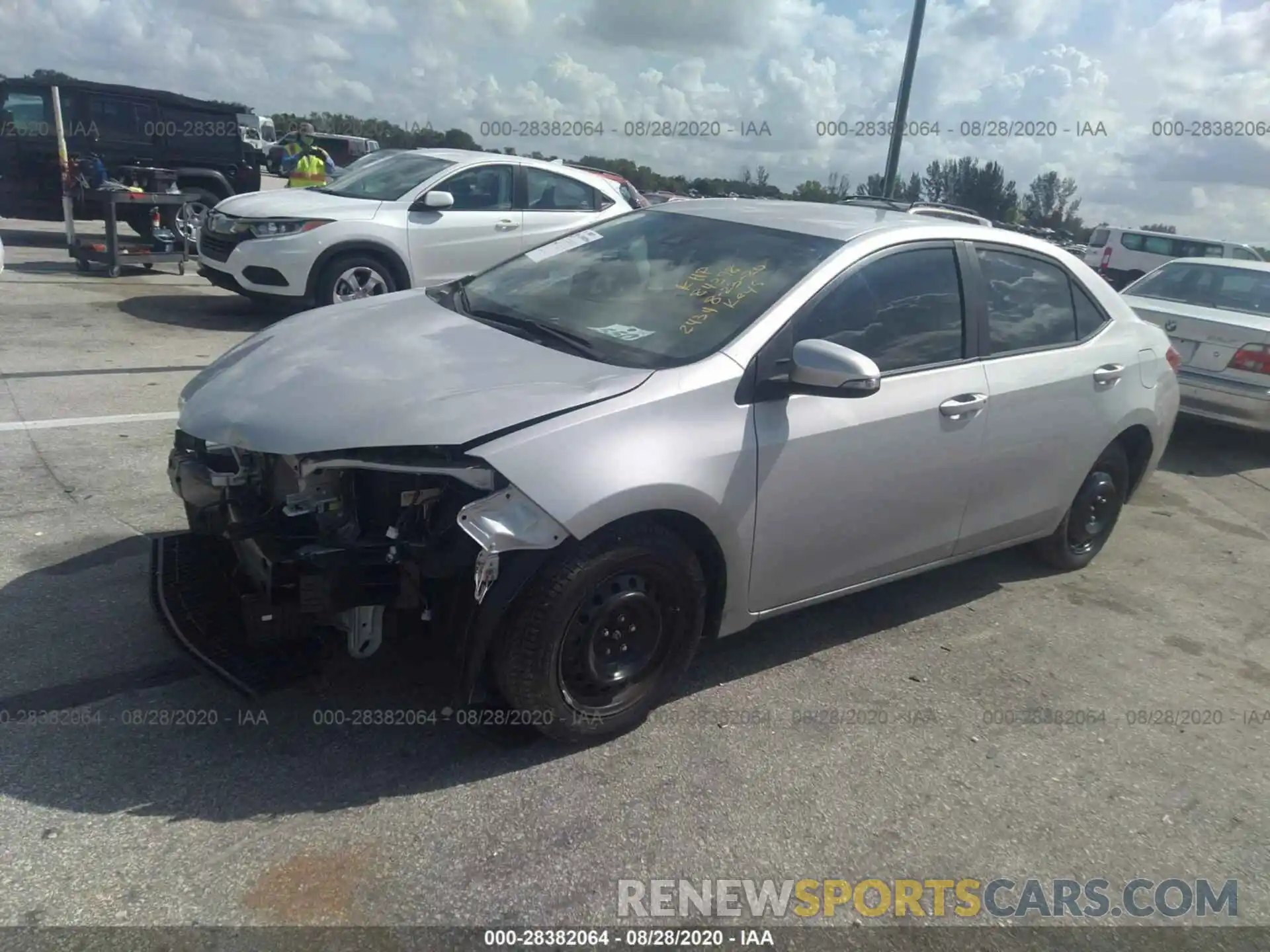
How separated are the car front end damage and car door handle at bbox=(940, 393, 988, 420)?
177cm

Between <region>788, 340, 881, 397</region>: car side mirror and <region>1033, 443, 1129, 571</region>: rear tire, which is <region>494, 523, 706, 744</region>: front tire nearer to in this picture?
<region>788, 340, 881, 397</region>: car side mirror

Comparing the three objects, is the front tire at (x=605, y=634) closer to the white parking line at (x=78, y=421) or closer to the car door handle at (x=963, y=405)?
the car door handle at (x=963, y=405)

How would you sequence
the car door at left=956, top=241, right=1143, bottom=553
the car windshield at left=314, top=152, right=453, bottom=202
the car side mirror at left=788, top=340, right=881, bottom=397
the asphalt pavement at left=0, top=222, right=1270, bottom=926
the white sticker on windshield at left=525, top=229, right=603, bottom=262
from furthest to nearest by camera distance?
1. the car windshield at left=314, top=152, right=453, bottom=202
2. the white sticker on windshield at left=525, top=229, right=603, bottom=262
3. the car door at left=956, top=241, right=1143, bottom=553
4. the car side mirror at left=788, top=340, right=881, bottom=397
5. the asphalt pavement at left=0, top=222, right=1270, bottom=926

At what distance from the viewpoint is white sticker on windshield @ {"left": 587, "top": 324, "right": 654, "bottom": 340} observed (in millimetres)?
3488

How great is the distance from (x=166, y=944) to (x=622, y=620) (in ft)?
4.89

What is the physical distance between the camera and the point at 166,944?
91.7 inches

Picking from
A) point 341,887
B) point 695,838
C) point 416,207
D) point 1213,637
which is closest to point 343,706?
point 341,887

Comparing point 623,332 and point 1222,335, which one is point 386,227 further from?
point 1222,335

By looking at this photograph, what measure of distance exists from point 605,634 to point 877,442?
1.25 m

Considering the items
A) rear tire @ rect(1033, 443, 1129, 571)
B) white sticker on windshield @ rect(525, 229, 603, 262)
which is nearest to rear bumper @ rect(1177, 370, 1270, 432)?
rear tire @ rect(1033, 443, 1129, 571)

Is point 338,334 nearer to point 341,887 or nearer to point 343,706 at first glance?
point 343,706

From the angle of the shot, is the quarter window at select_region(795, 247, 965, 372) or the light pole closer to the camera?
the quarter window at select_region(795, 247, 965, 372)

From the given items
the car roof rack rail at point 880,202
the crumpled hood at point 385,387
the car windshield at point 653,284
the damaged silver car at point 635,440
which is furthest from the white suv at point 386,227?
the crumpled hood at point 385,387

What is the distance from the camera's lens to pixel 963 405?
3.88 metres
